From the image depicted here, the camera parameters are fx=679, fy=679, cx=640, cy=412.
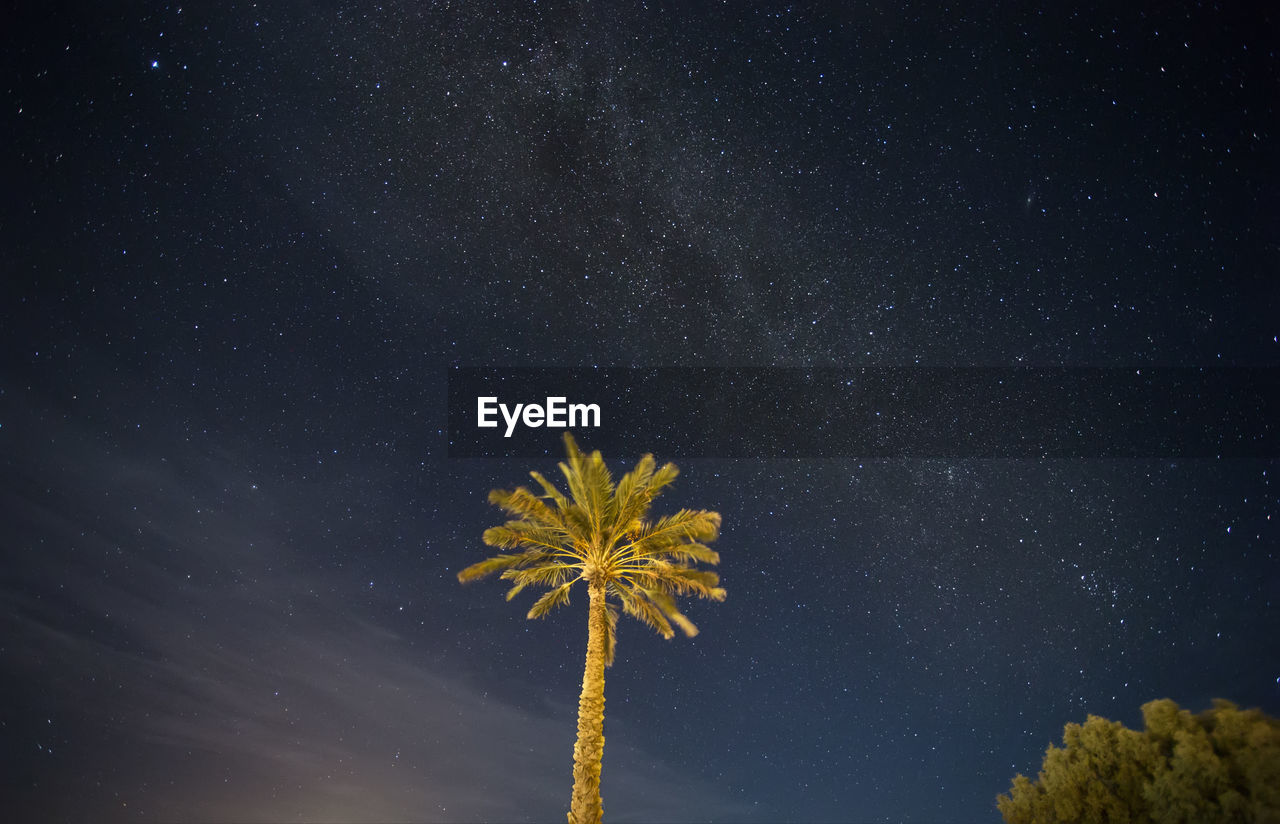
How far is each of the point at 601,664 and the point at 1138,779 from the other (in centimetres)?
1886

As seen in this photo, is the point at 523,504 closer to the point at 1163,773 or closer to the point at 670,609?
the point at 670,609

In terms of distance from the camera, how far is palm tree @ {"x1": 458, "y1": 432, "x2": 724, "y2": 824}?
1819 centimetres

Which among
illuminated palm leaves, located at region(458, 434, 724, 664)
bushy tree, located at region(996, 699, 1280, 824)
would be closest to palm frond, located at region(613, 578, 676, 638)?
illuminated palm leaves, located at region(458, 434, 724, 664)

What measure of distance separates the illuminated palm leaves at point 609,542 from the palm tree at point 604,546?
0.03 metres

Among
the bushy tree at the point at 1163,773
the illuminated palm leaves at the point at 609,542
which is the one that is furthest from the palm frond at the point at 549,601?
the bushy tree at the point at 1163,773

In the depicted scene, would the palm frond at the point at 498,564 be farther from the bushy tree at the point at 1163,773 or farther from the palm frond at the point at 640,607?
the bushy tree at the point at 1163,773

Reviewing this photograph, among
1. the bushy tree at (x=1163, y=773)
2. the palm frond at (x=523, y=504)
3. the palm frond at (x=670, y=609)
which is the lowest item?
the bushy tree at (x=1163, y=773)

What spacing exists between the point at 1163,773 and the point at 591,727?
18816 millimetres

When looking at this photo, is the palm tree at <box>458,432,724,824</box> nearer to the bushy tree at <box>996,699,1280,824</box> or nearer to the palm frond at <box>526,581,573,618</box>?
the palm frond at <box>526,581,573,618</box>

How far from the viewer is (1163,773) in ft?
70.9

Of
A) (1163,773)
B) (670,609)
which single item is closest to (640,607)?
(670,609)

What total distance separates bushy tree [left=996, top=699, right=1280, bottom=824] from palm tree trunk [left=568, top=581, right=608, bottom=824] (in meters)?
17.8

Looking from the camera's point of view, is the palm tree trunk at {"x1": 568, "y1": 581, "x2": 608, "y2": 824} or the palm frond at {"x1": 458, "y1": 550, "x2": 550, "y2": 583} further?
the palm frond at {"x1": 458, "y1": 550, "x2": 550, "y2": 583}

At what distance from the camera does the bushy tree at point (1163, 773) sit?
19.7m
